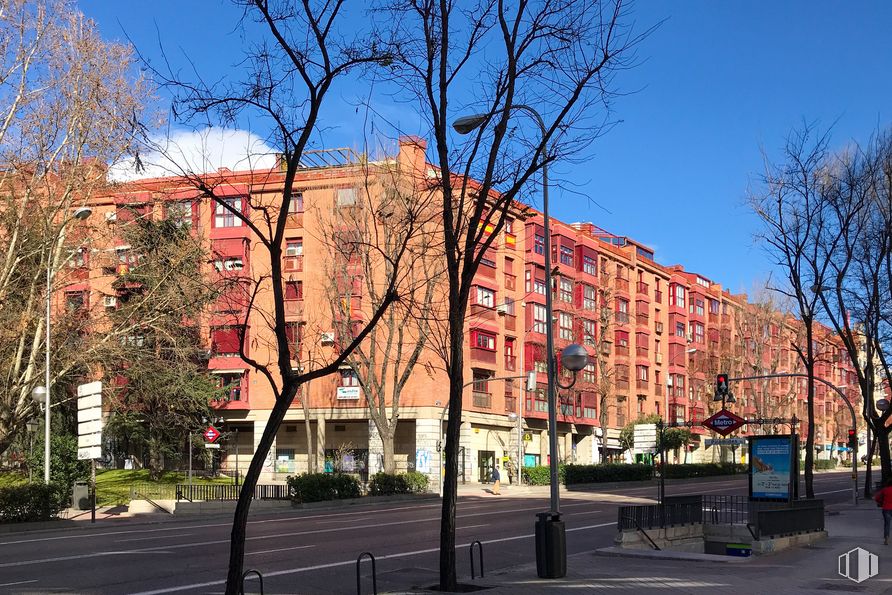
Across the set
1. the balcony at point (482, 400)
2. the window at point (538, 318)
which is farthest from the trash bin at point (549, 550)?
the window at point (538, 318)

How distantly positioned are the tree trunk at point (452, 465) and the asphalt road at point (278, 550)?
1025 millimetres

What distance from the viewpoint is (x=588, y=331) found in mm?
68438

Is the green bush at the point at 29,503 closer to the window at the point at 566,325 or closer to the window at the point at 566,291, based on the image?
the window at the point at 566,325

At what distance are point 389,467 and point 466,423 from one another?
1383 cm

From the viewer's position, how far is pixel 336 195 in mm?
43625

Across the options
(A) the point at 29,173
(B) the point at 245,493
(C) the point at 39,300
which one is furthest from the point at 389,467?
(B) the point at 245,493

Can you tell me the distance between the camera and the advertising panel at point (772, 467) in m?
23.3

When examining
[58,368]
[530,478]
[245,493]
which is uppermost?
[58,368]

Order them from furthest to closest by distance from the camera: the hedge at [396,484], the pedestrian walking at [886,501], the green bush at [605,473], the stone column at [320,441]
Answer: the stone column at [320,441] < the green bush at [605,473] < the hedge at [396,484] < the pedestrian walking at [886,501]

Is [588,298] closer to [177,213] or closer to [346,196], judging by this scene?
[346,196]

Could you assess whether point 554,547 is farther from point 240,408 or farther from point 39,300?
point 240,408

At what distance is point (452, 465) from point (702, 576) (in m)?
5.37

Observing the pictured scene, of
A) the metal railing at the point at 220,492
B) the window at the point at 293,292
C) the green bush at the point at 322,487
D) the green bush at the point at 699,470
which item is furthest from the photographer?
the green bush at the point at 699,470

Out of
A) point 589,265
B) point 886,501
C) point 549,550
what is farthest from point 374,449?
point 549,550
